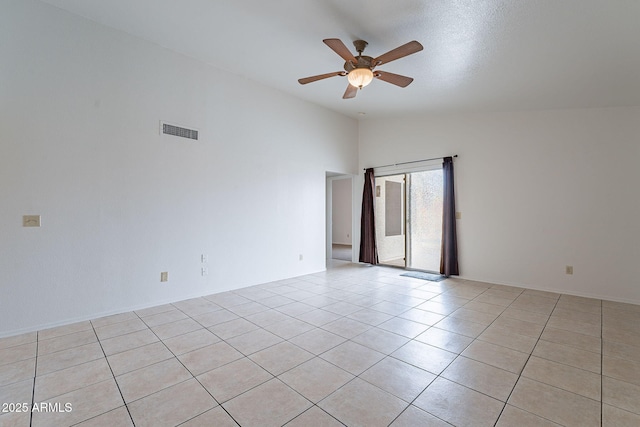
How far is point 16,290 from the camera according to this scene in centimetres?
284

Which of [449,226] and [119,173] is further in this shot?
[449,226]

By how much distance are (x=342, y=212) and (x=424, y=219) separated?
4.76 metres

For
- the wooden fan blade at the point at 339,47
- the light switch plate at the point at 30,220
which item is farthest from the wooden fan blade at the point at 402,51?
the light switch plate at the point at 30,220

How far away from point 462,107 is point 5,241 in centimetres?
620

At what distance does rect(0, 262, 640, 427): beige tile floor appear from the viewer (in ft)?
5.69

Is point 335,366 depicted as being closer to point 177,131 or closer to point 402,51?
point 402,51

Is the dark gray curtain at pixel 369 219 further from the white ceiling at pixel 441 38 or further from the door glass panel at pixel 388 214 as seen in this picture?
the white ceiling at pixel 441 38

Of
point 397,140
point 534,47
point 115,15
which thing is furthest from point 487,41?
point 115,15

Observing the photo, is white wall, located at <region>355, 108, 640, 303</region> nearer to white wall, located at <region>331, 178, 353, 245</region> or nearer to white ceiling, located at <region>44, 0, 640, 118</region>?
white ceiling, located at <region>44, 0, 640, 118</region>

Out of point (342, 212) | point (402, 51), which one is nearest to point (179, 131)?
point (402, 51)

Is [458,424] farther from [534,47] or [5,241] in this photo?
[5,241]

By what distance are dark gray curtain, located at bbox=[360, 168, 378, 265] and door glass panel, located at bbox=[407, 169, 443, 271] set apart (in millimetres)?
822

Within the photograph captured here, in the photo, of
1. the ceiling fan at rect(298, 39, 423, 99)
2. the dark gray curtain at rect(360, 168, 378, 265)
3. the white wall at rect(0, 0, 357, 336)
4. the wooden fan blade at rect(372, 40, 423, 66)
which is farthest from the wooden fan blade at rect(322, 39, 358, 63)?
the dark gray curtain at rect(360, 168, 378, 265)

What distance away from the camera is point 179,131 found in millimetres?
3916
